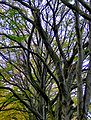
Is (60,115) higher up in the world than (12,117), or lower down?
lower down

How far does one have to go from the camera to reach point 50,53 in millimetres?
5180

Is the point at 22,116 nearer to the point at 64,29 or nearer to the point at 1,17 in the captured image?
the point at 64,29

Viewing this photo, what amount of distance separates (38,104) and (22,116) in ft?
14.0

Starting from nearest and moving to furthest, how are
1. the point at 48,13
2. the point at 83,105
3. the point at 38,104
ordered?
the point at 83,105 → the point at 48,13 → the point at 38,104

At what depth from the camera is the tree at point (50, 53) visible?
4.29 metres

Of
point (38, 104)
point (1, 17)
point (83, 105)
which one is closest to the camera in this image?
point (83, 105)

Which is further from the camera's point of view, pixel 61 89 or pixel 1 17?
pixel 1 17

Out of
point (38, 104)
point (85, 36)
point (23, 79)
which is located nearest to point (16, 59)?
point (23, 79)

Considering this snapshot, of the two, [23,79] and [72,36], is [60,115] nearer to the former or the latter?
[72,36]

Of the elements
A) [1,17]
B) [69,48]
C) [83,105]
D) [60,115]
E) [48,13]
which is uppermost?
[48,13]

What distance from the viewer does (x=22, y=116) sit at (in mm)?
12461

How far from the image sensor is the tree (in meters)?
4.29

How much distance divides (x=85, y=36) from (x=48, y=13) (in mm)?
1569

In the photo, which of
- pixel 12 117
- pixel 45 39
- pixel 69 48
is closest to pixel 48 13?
pixel 69 48
